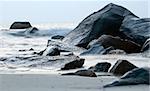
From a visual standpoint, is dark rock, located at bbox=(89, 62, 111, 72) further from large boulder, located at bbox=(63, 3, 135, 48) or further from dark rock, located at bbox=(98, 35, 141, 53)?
large boulder, located at bbox=(63, 3, 135, 48)

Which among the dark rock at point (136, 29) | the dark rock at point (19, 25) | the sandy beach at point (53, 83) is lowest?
the dark rock at point (19, 25)

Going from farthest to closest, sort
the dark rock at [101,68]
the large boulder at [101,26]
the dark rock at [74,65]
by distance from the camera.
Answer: the large boulder at [101,26] < the dark rock at [74,65] < the dark rock at [101,68]

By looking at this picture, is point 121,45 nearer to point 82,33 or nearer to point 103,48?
point 103,48

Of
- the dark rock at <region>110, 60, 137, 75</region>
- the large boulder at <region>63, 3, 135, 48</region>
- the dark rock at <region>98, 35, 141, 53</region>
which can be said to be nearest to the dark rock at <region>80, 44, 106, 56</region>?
the dark rock at <region>98, 35, 141, 53</region>

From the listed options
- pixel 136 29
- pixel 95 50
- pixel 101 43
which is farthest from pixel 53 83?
pixel 136 29

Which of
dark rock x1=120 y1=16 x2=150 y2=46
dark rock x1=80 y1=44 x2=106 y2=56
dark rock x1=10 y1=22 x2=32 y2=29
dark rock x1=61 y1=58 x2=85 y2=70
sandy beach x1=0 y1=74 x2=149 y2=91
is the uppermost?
sandy beach x1=0 y1=74 x2=149 y2=91

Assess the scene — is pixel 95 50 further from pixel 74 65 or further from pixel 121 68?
pixel 121 68

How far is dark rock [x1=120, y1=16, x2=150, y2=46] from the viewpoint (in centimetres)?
1195

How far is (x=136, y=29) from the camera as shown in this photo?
42.6 ft

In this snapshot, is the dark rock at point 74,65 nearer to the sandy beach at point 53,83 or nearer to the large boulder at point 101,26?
the sandy beach at point 53,83

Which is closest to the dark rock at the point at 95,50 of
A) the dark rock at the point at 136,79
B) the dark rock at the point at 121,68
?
the dark rock at the point at 121,68

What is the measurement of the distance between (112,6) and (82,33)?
4.57 feet

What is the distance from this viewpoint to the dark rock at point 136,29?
1195 centimetres

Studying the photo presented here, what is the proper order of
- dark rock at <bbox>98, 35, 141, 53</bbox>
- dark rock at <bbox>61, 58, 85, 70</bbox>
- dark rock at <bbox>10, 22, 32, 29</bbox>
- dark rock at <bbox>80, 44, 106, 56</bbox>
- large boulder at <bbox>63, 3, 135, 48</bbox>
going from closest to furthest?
dark rock at <bbox>61, 58, 85, 70</bbox>
dark rock at <bbox>80, 44, 106, 56</bbox>
dark rock at <bbox>98, 35, 141, 53</bbox>
large boulder at <bbox>63, 3, 135, 48</bbox>
dark rock at <bbox>10, 22, 32, 29</bbox>
